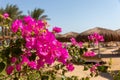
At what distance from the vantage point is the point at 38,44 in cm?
172

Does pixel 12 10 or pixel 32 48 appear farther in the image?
pixel 12 10

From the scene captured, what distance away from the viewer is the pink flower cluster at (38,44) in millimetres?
1710

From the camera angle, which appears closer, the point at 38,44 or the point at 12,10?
the point at 38,44

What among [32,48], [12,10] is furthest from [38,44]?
[12,10]

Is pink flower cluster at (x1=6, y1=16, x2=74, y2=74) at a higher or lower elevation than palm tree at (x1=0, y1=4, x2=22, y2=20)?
lower

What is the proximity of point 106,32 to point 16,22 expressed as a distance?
23264mm

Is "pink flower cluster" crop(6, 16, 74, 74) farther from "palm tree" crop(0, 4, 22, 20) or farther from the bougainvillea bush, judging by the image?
"palm tree" crop(0, 4, 22, 20)

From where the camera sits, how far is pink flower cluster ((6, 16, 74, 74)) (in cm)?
Answer: 171

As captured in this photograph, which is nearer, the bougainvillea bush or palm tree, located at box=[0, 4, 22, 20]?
the bougainvillea bush

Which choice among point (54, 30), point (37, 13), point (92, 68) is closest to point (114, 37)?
point (37, 13)

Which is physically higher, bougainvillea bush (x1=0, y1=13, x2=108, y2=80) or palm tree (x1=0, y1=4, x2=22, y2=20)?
palm tree (x1=0, y1=4, x2=22, y2=20)

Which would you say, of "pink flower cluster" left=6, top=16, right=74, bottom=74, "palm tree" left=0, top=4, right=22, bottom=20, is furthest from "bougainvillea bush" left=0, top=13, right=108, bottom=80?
"palm tree" left=0, top=4, right=22, bottom=20

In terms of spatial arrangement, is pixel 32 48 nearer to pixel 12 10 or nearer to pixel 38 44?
pixel 38 44

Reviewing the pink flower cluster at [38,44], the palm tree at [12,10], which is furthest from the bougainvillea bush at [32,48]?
the palm tree at [12,10]
